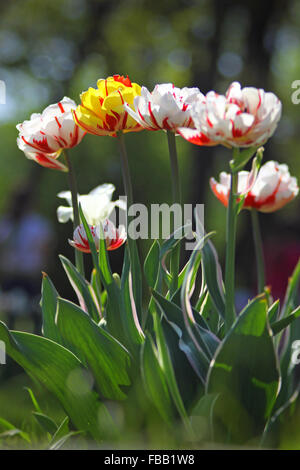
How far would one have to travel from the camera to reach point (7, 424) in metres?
0.74

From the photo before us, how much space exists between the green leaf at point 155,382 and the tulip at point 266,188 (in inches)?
11.8

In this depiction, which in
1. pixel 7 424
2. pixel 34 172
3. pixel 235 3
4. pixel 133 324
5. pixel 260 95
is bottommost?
pixel 7 424

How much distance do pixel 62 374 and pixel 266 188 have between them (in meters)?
0.40

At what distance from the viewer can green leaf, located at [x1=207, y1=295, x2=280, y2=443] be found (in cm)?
63

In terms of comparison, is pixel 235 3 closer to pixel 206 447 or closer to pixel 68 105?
pixel 68 105

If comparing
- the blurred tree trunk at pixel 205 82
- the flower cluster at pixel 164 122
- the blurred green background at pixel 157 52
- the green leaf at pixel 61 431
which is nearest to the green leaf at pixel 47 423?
the green leaf at pixel 61 431

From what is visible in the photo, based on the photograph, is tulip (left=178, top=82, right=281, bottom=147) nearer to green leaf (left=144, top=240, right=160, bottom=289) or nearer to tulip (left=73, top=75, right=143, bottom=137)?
tulip (left=73, top=75, right=143, bottom=137)

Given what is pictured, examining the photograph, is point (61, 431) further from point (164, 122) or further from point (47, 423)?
point (164, 122)

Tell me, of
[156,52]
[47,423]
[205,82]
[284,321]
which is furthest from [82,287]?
[156,52]

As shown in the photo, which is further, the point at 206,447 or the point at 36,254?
the point at 36,254

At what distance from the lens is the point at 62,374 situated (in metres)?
0.72

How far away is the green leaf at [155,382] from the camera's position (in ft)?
2.06

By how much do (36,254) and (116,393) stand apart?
3.93 m
